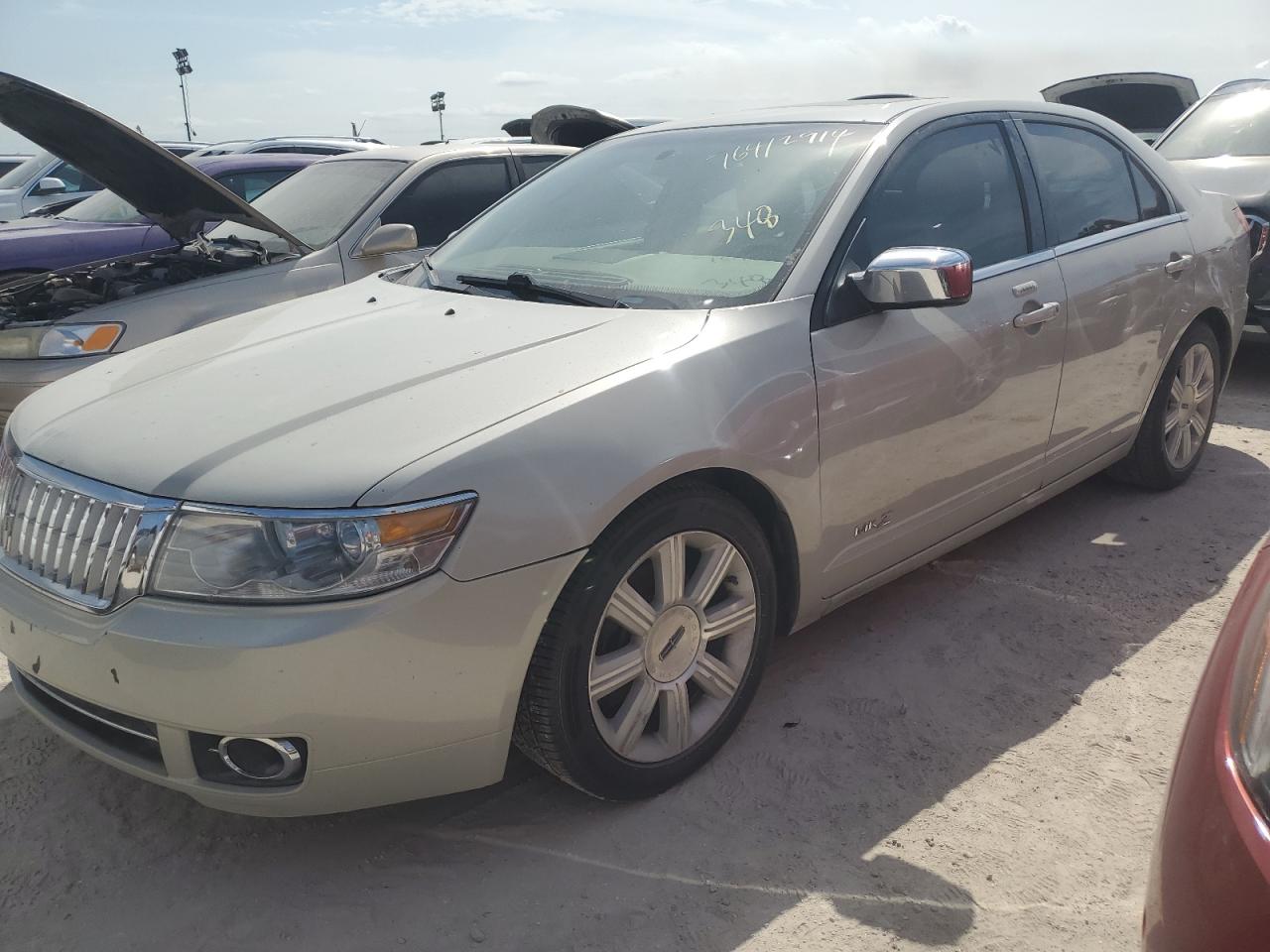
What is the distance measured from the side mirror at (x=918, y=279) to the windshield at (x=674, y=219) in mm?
228

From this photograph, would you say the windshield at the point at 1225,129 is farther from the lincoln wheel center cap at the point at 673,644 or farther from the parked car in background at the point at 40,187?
the parked car in background at the point at 40,187

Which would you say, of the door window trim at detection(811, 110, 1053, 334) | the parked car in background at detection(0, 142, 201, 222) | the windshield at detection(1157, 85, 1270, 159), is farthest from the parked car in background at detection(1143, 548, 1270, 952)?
the parked car in background at detection(0, 142, 201, 222)

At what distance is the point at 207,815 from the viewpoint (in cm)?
259

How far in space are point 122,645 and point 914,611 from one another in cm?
243

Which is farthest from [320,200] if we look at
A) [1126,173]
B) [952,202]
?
[1126,173]

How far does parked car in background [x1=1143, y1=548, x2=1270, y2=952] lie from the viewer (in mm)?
1303

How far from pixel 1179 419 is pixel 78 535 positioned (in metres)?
4.09

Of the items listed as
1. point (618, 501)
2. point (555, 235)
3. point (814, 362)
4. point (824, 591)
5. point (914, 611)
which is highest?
point (555, 235)

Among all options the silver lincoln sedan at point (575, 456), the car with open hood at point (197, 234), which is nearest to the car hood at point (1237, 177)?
the silver lincoln sedan at point (575, 456)

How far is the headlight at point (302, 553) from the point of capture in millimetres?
2035

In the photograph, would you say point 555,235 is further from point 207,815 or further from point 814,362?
point 207,815

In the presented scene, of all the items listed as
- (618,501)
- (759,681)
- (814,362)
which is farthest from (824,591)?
(618,501)

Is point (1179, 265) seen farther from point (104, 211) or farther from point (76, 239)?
point (104, 211)

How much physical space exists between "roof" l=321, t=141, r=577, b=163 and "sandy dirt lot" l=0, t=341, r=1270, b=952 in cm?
368
